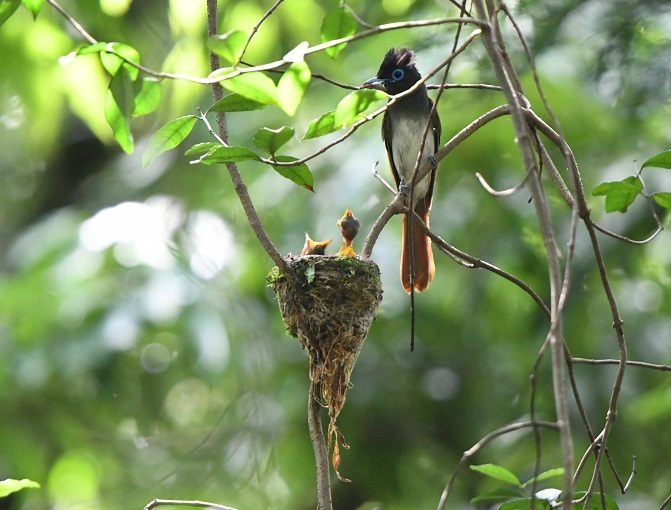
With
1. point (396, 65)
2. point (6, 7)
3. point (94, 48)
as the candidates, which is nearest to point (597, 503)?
point (94, 48)

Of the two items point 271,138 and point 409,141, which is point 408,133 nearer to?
point 409,141

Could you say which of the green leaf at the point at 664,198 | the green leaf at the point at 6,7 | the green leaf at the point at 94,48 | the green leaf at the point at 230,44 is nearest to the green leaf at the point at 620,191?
the green leaf at the point at 664,198

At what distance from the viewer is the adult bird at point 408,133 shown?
13.0ft

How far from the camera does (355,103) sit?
1.55 m

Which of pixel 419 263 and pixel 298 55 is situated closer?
pixel 298 55

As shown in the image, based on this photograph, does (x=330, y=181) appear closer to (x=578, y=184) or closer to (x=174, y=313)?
(x=174, y=313)

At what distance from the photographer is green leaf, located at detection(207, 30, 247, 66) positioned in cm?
133

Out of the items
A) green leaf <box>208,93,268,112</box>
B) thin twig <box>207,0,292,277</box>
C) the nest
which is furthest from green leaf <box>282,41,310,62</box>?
the nest

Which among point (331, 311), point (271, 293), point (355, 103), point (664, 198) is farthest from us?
point (271, 293)

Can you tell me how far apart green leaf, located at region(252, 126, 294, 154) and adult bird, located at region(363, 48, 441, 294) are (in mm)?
2205

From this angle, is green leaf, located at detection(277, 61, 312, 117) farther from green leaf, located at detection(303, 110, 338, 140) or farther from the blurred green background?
the blurred green background

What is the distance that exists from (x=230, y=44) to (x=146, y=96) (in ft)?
0.77

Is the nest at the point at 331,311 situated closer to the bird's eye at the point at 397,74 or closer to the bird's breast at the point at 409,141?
the bird's eye at the point at 397,74

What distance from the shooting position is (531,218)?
5.61 metres
